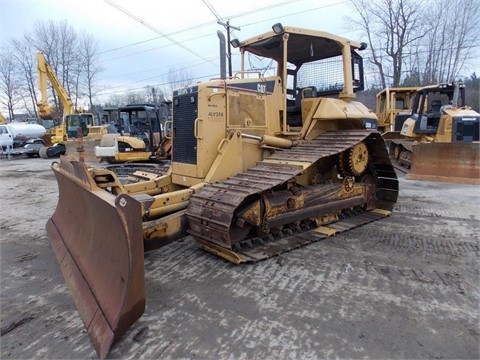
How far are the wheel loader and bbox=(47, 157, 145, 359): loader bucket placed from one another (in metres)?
8.44

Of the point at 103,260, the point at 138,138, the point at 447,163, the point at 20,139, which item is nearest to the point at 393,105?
the point at 447,163

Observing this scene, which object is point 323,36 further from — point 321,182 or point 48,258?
point 48,258

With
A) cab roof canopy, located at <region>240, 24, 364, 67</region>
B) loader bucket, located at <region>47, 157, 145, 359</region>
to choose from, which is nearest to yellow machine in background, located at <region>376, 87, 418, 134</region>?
cab roof canopy, located at <region>240, 24, 364, 67</region>

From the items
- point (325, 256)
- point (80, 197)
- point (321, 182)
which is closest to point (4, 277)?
point (80, 197)

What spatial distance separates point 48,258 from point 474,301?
4.56 meters

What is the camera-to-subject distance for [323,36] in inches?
210

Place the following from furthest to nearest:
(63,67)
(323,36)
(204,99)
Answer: (63,67)
(323,36)
(204,99)

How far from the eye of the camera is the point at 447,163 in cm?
912

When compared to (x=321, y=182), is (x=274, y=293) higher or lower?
lower

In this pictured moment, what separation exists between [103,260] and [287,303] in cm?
167

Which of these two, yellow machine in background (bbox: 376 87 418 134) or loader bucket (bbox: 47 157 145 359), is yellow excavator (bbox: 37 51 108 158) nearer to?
yellow machine in background (bbox: 376 87 418 134)

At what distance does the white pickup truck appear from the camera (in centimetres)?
2081

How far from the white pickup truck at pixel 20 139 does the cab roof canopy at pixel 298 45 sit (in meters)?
19.3

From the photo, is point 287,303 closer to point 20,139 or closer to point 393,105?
point 393,105
